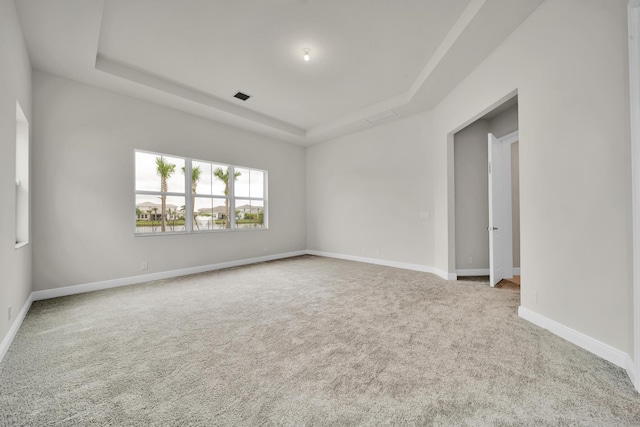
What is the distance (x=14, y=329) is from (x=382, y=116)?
5.85 metres

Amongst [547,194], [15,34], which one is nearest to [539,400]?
[547,194]

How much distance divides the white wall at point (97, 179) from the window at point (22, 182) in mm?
318

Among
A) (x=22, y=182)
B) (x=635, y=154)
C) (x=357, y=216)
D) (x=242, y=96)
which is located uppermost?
(x=242, y=96)

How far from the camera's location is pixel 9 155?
2262 millimetres

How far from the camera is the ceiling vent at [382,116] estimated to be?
509 cm

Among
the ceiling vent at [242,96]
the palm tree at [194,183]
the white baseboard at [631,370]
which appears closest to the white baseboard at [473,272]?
the white baseboard at [631,370]

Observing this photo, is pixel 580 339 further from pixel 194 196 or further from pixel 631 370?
pixel 194 196

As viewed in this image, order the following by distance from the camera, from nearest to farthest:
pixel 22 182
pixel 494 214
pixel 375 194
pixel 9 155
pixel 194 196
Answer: pixel 9 155 < pixel 22 182 < pixel 494 214 < pixel 194 196 < pixel 375 194

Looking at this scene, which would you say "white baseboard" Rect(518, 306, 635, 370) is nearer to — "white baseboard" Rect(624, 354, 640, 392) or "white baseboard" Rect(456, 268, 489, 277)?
"white baseboard" Rect(624, 354, 640, 392)

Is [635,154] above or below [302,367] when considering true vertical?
above

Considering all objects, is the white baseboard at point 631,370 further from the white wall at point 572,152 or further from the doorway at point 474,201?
the doorway at point 474,201

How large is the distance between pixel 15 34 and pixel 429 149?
222 inches

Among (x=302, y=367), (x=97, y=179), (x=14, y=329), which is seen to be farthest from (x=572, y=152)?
(x=97, y=179)

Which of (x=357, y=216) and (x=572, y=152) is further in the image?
(x=357, y=216)
